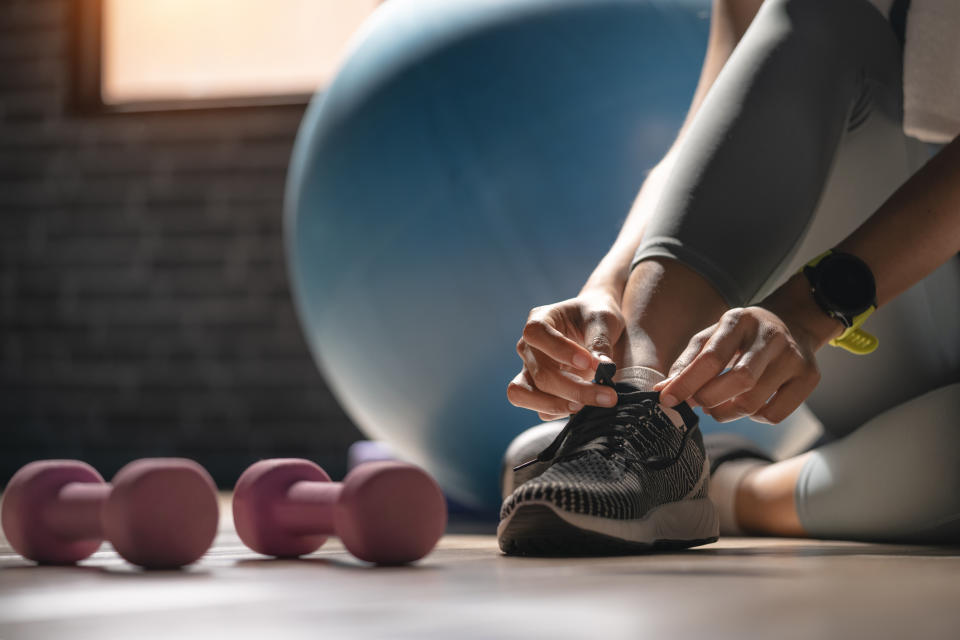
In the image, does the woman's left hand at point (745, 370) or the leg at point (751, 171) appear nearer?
the woman's left hand at point (745, 370)

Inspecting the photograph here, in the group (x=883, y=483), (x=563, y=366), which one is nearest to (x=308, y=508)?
(x=563, y=366)

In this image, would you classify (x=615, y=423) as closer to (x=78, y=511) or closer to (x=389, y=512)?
(x=389, y=512)

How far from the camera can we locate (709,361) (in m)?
0.80

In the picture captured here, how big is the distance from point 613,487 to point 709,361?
143 millimetres

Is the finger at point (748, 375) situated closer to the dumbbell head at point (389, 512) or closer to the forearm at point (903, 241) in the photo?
the forearm at point (903, 241)

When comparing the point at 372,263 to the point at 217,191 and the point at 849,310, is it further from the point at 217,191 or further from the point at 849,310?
the point at 217,191

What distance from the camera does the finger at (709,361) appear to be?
0.80 m

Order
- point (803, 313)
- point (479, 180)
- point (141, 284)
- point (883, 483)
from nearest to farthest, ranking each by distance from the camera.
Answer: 1. point (803, 313)
2. point (883, 483)
3. point (479, 180)
4. point (141, 284)

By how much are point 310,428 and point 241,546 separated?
2495 mm

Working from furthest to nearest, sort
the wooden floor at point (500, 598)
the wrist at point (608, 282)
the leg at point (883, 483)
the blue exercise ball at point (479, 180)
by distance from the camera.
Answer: the blue exercise ball at point (479, 180) < the leg at point (883, 483) < the wrist at point (608, 282) < the wooden floor at point (500, 598)

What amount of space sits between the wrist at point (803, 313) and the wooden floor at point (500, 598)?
184mm

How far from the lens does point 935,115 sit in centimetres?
108

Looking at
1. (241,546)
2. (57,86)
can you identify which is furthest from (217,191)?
(241,546)

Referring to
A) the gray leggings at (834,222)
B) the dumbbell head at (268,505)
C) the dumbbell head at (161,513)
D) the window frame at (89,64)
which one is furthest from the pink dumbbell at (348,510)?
the window frame at (89,64)
